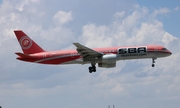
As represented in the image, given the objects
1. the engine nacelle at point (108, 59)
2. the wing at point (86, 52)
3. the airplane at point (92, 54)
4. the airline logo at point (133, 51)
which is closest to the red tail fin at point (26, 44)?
the airplane at point (92, 54)

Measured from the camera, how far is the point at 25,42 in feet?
422

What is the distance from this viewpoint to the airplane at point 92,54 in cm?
11938

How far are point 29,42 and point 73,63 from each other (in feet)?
44.2

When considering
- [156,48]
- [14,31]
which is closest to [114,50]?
[156,48]

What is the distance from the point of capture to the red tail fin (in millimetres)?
126125

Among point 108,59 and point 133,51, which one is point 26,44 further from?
point 133,51

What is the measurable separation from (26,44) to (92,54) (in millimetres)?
18242

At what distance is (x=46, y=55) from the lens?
12275 centimetres

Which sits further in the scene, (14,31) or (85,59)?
(14,31)

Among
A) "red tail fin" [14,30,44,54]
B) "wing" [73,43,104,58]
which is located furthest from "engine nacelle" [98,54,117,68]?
"red tail fin" [14,30,44,54]

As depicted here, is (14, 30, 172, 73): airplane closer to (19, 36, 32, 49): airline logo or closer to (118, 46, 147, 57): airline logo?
(118, 46, 147, 57): airline logo

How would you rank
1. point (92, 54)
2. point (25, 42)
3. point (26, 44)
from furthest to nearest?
1. point (25, 42)
2. point (26, 44)
3. point (92, 54)

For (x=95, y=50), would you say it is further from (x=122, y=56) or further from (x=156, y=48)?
(x=156, y=48)

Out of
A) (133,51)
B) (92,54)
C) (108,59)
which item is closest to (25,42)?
(92,54)
